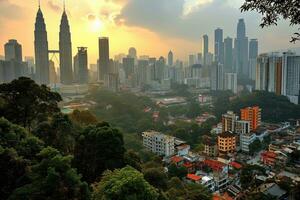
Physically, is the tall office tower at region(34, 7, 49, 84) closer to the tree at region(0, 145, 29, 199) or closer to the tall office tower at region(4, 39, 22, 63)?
the tall office tower at region(4, 39, 22, 63)

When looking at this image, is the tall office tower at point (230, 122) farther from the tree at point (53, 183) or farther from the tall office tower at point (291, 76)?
the tree at point (53, 183)

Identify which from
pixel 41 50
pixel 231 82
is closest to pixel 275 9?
pixel 41 50

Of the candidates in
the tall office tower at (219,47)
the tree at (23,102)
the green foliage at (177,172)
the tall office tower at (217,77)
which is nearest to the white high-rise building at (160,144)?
the green foliage at (177,172)

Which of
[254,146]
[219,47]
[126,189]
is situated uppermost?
[219,47]

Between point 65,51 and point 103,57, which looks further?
point 103,57

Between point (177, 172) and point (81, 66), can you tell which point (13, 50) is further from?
point (177, 172)

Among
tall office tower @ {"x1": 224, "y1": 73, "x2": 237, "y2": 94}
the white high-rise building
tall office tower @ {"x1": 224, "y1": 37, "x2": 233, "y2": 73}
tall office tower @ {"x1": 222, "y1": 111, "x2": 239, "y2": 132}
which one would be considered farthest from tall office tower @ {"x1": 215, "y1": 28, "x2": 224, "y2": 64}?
the white high-rise building

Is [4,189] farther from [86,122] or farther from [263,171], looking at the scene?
[263,171]
